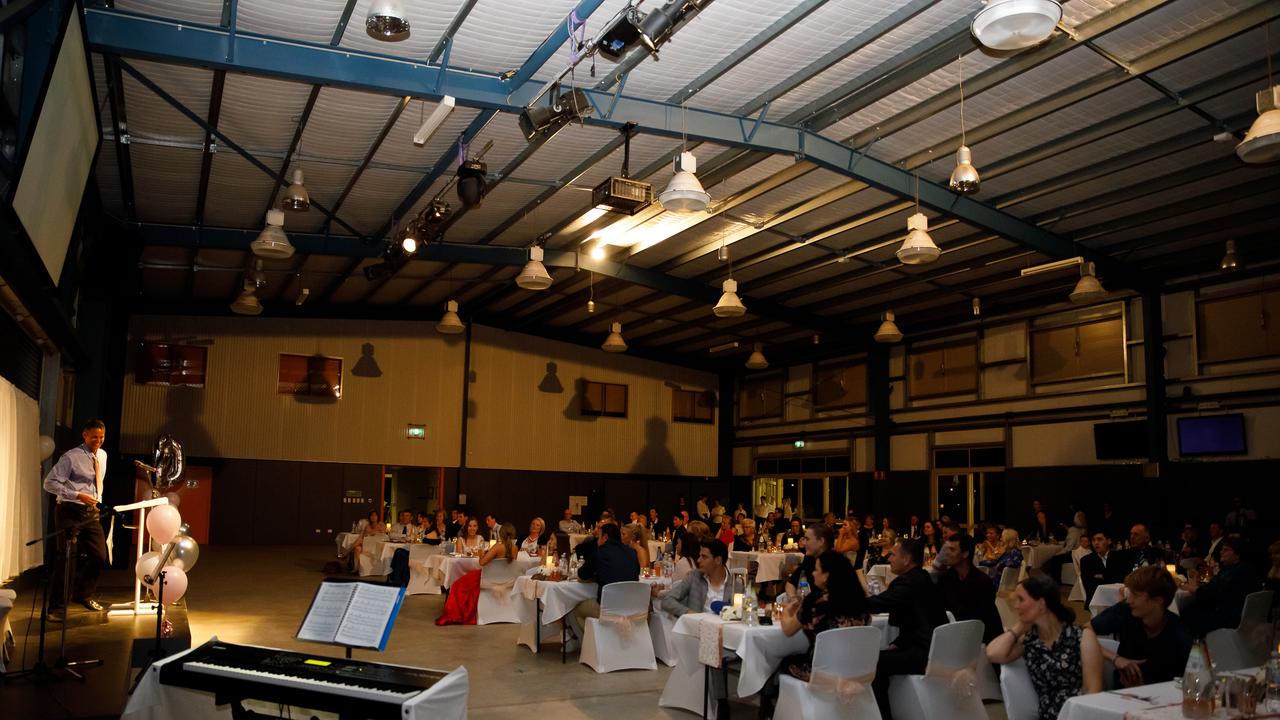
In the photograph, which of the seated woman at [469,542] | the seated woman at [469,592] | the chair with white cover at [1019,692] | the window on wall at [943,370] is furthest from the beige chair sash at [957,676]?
the window on wall at [943,370]

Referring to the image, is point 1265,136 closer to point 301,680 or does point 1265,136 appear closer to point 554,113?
point 554,113

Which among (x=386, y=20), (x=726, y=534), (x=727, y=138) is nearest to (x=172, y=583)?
(x=386, y=20)

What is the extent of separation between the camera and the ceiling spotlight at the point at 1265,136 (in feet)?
20.1

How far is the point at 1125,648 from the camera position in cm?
418

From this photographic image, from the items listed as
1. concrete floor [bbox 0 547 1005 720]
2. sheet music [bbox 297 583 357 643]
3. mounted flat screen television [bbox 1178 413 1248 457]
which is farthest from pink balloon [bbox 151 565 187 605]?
mounted flat screen television [bbox 1178 413 1248 457]

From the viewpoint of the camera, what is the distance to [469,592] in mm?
10391

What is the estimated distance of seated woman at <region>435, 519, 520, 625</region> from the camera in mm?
10305

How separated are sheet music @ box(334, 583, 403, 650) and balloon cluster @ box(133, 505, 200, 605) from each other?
5272mm

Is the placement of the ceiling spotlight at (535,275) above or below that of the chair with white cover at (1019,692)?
above

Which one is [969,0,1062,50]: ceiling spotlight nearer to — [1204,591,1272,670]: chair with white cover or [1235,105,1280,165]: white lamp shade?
[1235,105,1280,165]: white lamp shade

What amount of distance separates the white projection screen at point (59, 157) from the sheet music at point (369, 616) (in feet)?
10.3

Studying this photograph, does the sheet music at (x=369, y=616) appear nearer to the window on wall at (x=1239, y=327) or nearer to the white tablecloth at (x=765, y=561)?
the white tablecloth at (x=765, y=561)

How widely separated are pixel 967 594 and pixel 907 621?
27.2 inches

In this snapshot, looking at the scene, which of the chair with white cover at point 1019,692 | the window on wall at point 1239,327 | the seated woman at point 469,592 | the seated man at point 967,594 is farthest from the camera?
the window on wall at point 1239,327
